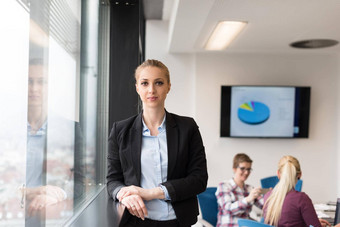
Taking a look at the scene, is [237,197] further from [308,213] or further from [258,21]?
[258,21]

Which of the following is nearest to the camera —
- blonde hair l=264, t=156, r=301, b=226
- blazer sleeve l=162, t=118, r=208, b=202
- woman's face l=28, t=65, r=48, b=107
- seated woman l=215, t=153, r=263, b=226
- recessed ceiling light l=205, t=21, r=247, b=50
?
woman's face l=28, t=65, r=48, b=107

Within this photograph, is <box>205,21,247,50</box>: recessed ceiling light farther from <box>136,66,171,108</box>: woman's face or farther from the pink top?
<box>136,66,171,108</box>: woman's face

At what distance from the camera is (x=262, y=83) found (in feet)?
19.8

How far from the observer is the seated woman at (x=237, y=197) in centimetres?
372

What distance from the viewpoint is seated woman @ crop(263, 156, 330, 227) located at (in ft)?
9.83

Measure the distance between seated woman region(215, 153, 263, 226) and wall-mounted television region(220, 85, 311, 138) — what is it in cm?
185

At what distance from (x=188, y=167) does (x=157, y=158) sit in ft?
0.48

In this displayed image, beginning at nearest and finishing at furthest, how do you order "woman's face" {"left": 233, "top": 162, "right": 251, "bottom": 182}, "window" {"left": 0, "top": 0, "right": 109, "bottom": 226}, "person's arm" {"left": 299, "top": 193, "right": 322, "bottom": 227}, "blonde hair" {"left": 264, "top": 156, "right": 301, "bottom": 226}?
"window" {"left": 0, "top": 0, "right": 109, "bottom": 226}
"person's arm" {"left": 299, "top": 193, "right": 322, "bottom": 227}
"blonde hair" {"left": 264, "top": 156, "right": 301, "bottom": 226}
"woman's face" {"left": 233, "top": 162, "right": 251, "bottom": 182}

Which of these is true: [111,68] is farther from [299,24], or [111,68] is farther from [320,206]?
[320,206]

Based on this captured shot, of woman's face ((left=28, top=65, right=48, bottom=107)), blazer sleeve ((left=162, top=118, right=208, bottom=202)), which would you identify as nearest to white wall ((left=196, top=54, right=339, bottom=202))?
blazer sleeve ((left=162, top=118, right=208, bottom=202))

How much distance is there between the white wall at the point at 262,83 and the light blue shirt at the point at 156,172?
4345 mm

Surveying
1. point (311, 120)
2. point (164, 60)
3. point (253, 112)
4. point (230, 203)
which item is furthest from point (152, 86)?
point (311, 120)

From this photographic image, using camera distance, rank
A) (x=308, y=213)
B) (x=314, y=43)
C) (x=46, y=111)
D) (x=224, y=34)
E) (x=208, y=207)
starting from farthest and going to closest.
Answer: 1. (x=314, y=43)
2. (x=224, y=34)
3. (x=208, y=207)
4. (x=308, y=213)
5. (x=46, y=111)

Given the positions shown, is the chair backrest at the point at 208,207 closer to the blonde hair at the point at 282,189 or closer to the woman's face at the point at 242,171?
the woman's face at the point at 242,171
